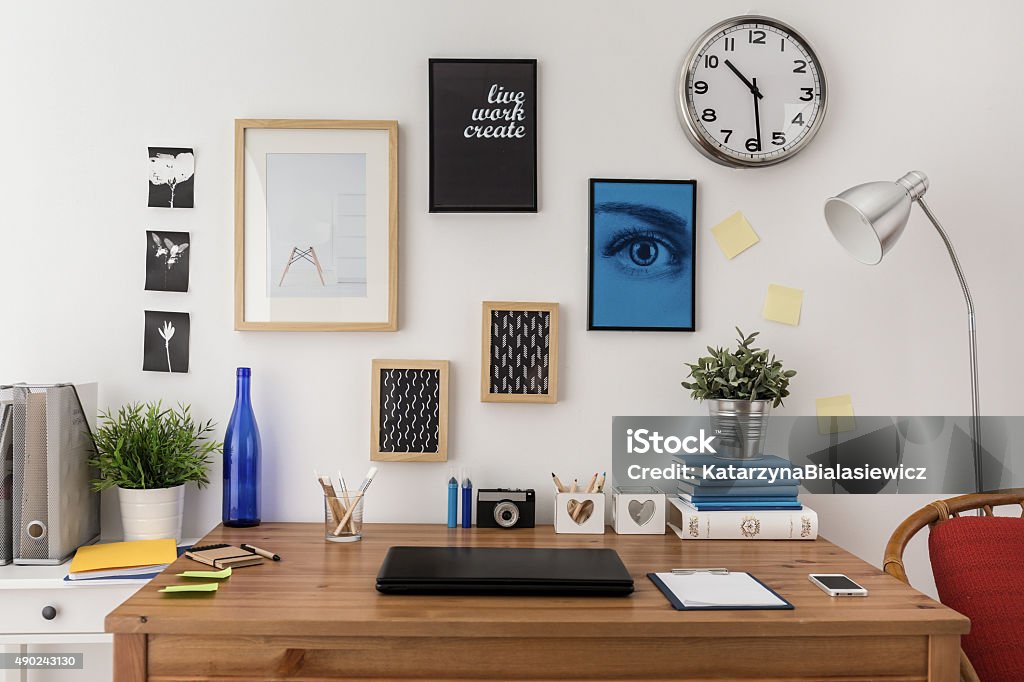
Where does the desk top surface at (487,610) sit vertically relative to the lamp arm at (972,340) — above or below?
below

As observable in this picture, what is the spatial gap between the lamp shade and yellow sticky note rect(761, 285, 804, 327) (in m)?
0.18

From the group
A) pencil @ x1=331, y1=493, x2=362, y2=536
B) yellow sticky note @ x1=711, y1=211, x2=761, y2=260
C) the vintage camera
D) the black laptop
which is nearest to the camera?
the black laptop

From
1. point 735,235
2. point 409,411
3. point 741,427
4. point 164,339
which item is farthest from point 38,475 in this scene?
point 735,235

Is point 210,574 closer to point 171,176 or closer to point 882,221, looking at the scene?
point 171,176

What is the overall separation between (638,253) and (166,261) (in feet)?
3.61

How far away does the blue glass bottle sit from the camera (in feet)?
5.72

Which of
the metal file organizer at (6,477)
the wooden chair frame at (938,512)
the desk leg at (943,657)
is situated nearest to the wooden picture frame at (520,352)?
Result: the wooden chair frame at (938,512)

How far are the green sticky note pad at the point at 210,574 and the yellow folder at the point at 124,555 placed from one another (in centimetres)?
24

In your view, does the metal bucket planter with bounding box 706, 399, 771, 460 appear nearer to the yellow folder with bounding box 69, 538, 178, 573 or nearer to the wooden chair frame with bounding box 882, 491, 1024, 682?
the wooden chair frame with bounding box 882, 491, 1024, 682

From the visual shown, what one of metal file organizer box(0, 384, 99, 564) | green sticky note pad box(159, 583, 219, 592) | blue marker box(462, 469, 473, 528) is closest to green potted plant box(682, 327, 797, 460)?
blue marker box(462, 469, 473, 528)

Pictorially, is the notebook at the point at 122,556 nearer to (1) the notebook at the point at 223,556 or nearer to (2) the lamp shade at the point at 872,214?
(1) the notebook at the point at 223,556

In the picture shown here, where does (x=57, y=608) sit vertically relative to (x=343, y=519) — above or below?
below

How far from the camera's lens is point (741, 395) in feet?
5.71

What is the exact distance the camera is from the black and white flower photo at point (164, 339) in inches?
72.4
